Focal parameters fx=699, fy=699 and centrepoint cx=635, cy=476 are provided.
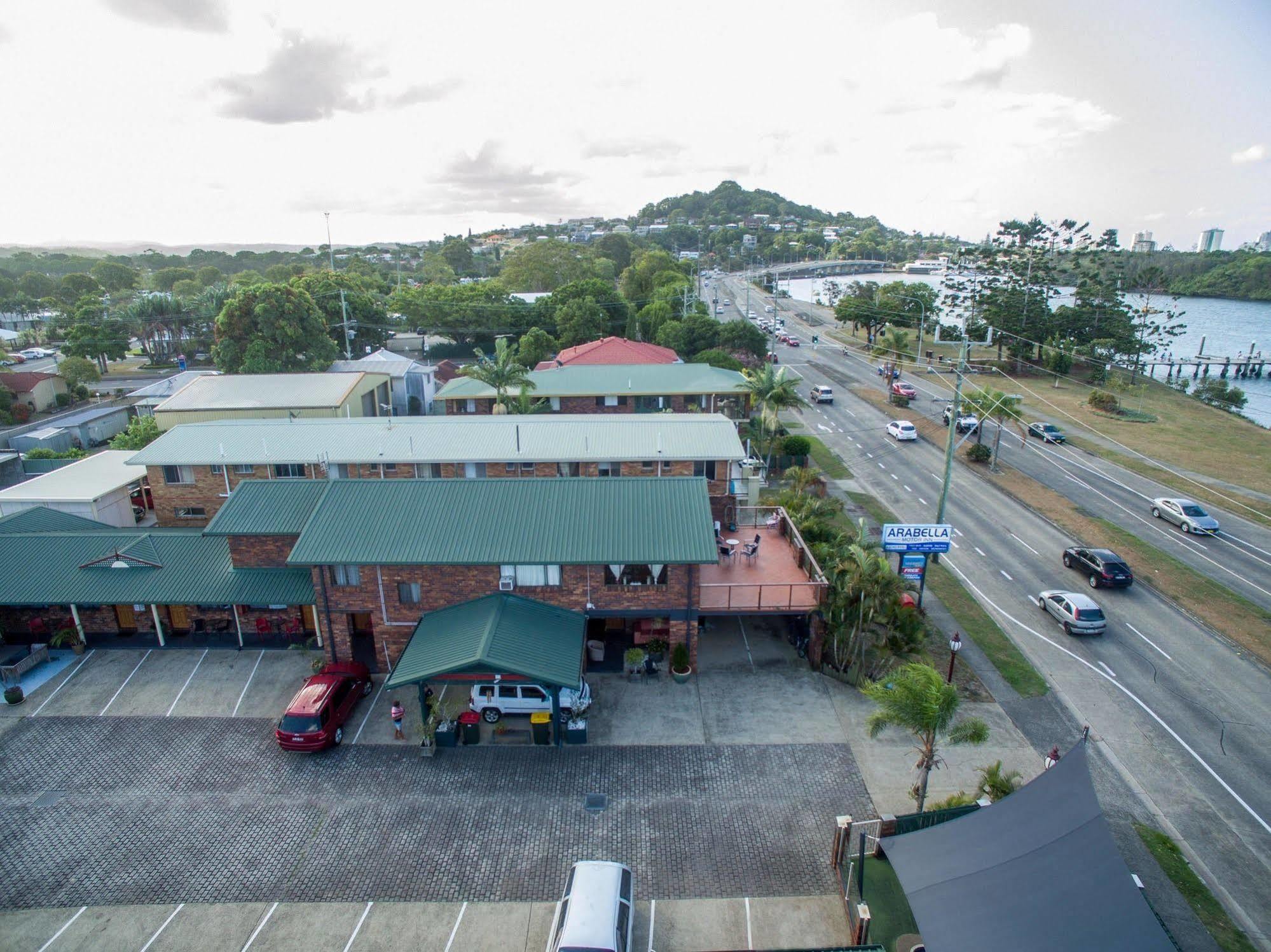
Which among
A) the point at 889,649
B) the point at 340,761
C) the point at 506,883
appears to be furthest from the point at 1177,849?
the point at 340,761

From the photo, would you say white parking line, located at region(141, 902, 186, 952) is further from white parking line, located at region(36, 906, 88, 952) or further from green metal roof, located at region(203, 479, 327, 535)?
green metal roof, located at region(203, 479, 327, 535)

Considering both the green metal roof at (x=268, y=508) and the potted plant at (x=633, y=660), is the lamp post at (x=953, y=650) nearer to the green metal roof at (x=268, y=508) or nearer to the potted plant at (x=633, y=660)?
the potted plant at (x=633, y=660)

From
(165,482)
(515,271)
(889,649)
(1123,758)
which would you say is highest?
(515,271)

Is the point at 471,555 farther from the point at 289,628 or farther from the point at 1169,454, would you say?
the point at 1169,454

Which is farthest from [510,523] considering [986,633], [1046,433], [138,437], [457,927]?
[1046,433]

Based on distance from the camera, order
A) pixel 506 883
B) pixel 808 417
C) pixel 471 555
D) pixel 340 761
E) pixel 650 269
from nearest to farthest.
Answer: pixel 506 883 → pixel 340 761 → pixel 471 555 → pixel 808 417 → pixel 650 269

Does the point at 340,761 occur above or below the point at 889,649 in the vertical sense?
below
